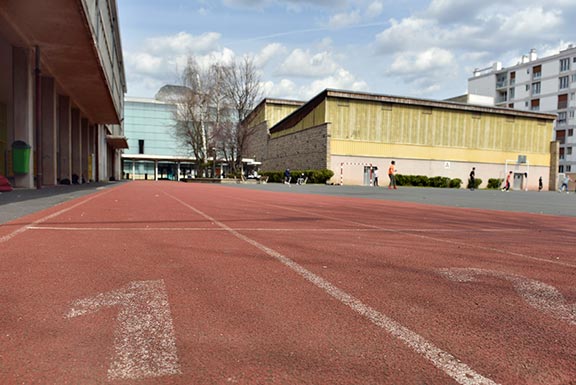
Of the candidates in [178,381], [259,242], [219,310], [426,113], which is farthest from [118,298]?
[426,113]

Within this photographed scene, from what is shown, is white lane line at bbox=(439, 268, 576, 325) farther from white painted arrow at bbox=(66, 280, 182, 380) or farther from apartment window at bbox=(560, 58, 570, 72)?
apartment window at bbox=(560, 58, 570, 72)

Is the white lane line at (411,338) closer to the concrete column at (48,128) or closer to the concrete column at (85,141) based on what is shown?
the concrete column at (48,128)

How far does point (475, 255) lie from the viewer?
5234 millimetres

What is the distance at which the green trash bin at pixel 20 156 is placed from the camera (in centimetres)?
1645

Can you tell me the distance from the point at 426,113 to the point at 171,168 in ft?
176

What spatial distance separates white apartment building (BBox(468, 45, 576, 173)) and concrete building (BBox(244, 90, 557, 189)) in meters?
33.7

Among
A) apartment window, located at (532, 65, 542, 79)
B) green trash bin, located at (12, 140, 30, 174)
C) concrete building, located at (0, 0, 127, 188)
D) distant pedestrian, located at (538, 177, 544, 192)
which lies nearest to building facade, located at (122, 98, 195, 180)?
concrete building, located at (0, 0, 127, 188)

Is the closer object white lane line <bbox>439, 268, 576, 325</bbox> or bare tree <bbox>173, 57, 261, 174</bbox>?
white lane line <bbox>439, 268, 576, 325</bbox>

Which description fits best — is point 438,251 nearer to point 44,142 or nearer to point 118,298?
point 118,298

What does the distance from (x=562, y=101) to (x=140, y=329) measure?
95674mm

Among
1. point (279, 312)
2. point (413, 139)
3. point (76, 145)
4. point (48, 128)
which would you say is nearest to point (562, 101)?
point (413, 139)

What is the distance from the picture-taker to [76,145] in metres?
30.0

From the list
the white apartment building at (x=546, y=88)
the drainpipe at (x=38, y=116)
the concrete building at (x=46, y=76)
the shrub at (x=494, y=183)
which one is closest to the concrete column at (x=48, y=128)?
the concrete building at (x=46, y=76)

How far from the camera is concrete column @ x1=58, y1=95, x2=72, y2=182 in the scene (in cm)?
2594
